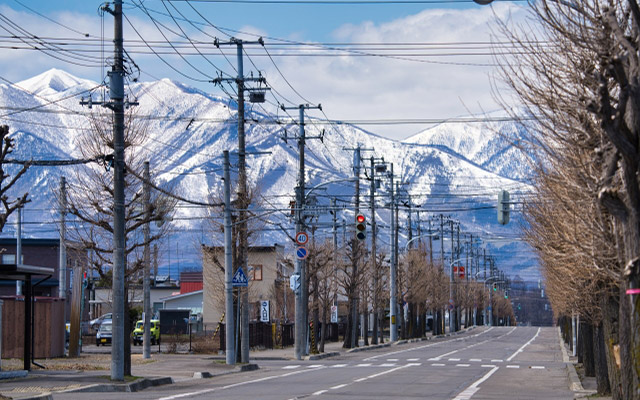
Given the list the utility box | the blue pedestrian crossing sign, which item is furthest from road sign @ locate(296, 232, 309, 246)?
the utility box

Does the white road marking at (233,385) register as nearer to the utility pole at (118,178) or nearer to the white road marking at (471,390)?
the utility pole at (118,178)

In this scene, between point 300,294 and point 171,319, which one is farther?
point 171,319

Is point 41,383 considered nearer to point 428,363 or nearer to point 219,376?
point 219,376

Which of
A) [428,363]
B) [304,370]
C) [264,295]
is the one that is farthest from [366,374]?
[264,295]

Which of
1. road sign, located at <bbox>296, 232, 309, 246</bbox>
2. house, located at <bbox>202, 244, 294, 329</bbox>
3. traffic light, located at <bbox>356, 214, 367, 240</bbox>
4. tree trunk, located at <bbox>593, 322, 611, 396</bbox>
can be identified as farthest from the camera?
house, located at <bbox>202, 244, 294, 329</bbox>

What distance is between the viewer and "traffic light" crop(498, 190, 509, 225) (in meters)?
38.7

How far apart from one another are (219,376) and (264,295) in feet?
195

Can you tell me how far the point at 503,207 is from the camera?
39125 mm

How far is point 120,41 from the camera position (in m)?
29.5

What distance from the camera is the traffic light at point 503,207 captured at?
38.7m

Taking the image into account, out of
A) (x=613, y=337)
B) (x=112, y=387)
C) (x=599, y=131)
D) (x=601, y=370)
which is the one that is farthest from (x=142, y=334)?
(x=599, y=131)

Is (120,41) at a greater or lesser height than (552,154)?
greater

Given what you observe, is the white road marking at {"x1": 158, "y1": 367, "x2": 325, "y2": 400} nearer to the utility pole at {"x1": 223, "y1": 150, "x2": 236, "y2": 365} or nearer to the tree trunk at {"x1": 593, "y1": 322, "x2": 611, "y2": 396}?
the utility pole at {"x1": 223, "y1": 150, "x2": 236, "y2": 365}

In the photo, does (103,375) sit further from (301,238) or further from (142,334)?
(142,334)
